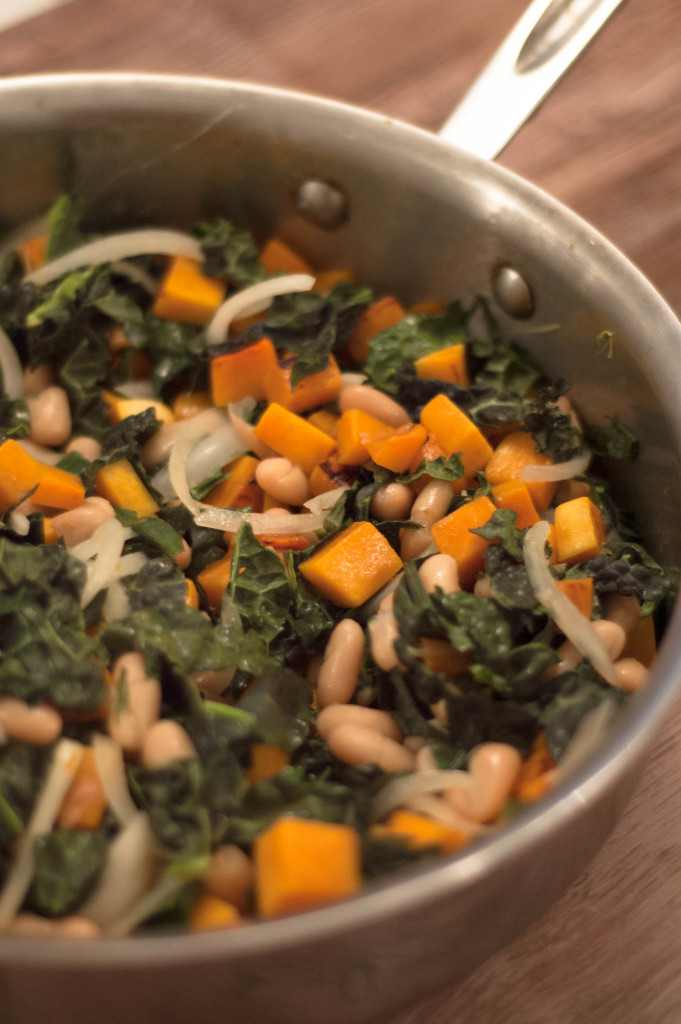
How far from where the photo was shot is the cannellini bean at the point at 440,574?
144cm

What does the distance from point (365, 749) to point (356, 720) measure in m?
0.06

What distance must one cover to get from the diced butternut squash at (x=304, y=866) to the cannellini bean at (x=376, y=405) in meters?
0.81

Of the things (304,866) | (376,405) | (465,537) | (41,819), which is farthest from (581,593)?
(41,819)

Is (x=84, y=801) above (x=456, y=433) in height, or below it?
below

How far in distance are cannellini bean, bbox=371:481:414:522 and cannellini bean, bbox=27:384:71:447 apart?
2.04ft

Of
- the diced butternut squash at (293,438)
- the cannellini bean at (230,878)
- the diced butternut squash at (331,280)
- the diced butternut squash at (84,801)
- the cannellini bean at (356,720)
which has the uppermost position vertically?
the diced butternut squash at (331,280)

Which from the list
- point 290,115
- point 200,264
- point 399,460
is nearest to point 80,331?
point 200,264

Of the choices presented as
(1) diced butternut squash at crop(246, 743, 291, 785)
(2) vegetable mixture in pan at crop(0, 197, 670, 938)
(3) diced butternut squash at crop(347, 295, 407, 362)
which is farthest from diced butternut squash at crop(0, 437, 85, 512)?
(3) diced butternut squash at crop(347, 295, 407, 362)

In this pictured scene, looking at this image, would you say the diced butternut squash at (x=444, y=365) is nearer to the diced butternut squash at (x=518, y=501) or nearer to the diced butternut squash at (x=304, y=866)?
the diced butternut squash at (x=518, y=501)

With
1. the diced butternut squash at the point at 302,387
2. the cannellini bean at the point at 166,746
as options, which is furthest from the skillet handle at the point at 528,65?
the cannellini bean at the point at 166,746

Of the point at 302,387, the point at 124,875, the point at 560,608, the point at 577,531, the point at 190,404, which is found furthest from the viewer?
the point at 190,404

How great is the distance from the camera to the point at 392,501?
1614mm

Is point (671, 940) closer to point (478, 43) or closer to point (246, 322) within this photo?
point (246, 322)

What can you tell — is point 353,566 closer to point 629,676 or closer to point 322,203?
point 629,676
